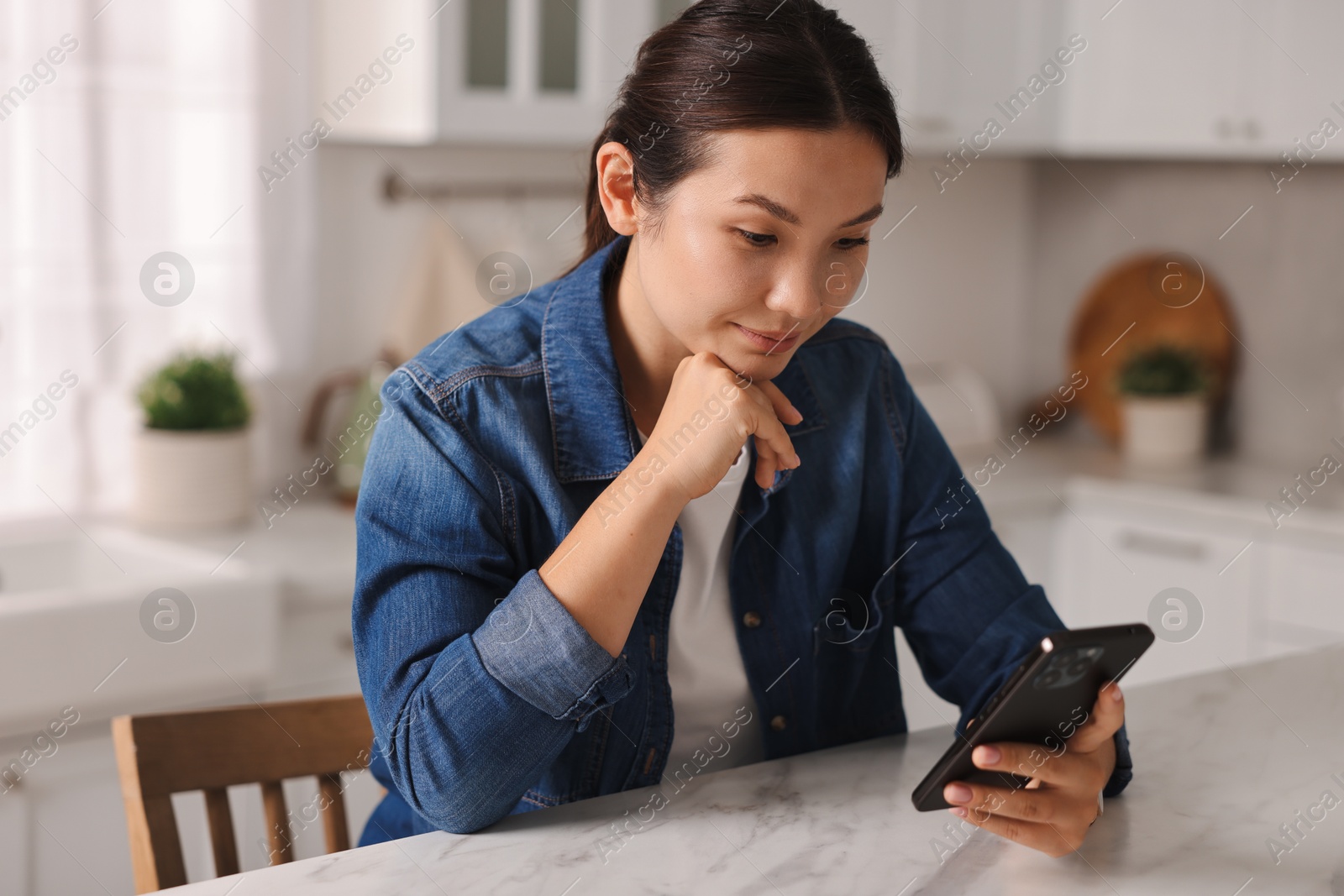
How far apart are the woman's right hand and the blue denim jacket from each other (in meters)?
0.10

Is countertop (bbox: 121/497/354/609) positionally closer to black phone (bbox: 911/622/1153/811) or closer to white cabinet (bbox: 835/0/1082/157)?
black phone (bbox: 911/622/1153/811)

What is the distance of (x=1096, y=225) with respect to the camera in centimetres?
336

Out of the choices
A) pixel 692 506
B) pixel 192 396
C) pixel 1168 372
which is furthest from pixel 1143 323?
pixel 692 506

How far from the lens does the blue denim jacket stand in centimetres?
93

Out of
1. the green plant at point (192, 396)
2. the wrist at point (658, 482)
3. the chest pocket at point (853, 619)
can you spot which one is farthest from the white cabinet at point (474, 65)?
the wrist at point (658, 482)

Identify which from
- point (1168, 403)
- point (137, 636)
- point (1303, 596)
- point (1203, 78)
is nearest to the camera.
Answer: point (137, 636)

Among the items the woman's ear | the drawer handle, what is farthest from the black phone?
the drawer handle

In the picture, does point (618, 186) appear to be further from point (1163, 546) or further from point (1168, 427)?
point (1168, 427)

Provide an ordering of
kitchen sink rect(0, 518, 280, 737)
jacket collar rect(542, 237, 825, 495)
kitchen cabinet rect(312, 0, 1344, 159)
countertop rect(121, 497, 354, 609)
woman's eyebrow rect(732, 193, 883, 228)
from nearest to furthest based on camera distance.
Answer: woman's eyebrow rect(732, 193, 883, 228) < jacket collar rect(542, 237, 825, 495) < kitchen sink rect(0, 518, 280, 737) < countertop rect(121, 497, 354, 609) < kitchen cabinet rect(312, 0, 1344, 159)

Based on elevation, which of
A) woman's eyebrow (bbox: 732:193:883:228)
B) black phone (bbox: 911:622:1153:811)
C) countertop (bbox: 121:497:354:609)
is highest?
woman's eyebrow (bbox: 732:193:883:228)

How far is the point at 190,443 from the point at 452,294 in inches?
24.4

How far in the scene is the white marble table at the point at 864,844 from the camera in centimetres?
86

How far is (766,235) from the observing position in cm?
98

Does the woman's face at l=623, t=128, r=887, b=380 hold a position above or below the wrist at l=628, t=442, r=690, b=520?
above
